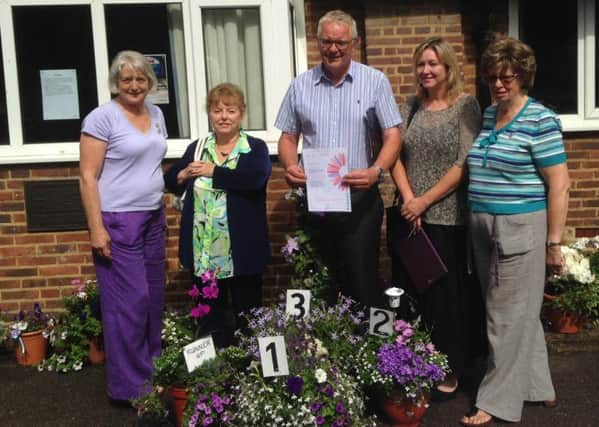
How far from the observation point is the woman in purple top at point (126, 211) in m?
3.67

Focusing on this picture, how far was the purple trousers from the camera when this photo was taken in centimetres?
379

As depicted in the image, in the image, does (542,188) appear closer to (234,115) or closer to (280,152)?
(280,152)

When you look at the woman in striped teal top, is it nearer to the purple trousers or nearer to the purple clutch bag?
the purple clutch bag

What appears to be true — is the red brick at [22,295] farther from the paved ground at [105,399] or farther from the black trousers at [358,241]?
the black trousers at [358,241]

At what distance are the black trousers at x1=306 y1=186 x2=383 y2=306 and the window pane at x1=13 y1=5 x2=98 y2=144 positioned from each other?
2.34 metres

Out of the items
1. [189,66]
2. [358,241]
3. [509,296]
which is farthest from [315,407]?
[189,66]

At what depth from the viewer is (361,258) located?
11.9ft

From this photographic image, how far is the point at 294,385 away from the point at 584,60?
3.76 metres

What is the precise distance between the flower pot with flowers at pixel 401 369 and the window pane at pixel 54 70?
9.49 feet

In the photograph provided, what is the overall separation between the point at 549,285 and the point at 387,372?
6.76 feet

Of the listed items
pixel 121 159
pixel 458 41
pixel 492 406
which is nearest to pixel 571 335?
pixel 492 406

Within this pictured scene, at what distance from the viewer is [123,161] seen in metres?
3.71

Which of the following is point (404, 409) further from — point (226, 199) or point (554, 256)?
point (226, 199)

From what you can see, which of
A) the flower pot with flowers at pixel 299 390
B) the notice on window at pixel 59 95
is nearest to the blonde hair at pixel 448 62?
the flower pot with flowers at pixel 299 390
